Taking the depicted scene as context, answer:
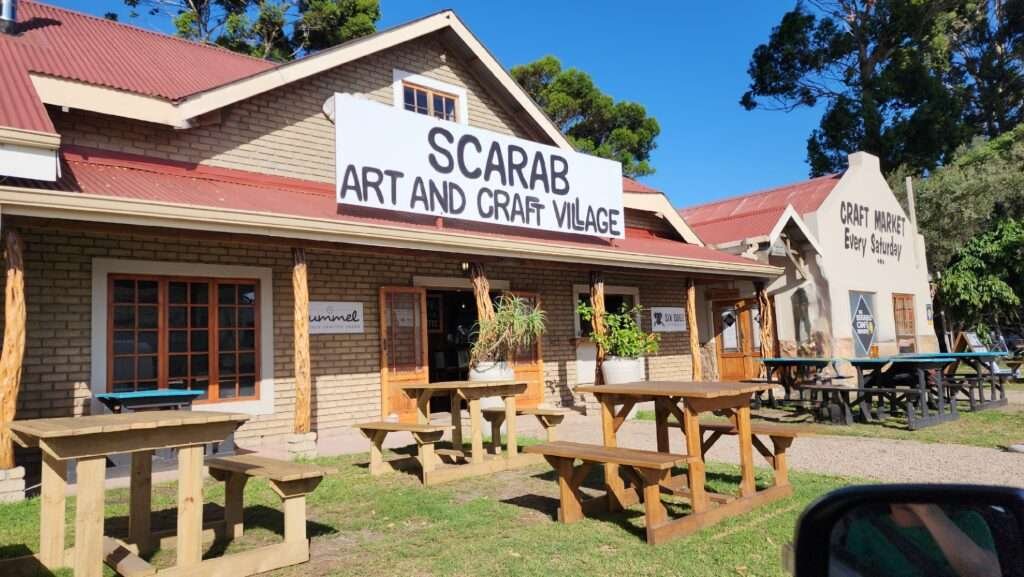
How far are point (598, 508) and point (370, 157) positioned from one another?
5.84m

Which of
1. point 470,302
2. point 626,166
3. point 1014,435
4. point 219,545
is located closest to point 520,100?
point 470,302

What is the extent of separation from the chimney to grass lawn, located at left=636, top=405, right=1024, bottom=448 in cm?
1210

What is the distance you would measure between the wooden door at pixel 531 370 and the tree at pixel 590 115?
18.5 metres

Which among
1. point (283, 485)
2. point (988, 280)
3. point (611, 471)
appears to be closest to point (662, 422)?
point (611, 471)

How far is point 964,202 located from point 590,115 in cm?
1492

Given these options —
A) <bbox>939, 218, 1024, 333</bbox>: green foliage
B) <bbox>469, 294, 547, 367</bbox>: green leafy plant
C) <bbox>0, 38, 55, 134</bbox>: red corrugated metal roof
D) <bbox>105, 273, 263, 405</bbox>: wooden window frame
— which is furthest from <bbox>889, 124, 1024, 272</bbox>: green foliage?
<bbox>0, 38, 55, 134</bbox>: red corrugated metal roof

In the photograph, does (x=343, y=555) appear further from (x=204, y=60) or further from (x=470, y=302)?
(x=204, y=60)

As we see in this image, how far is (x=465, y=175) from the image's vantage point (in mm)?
10125

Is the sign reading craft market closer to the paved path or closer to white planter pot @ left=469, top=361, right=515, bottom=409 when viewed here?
white planter pot @ left=469, top=361, right=515, bottom=409

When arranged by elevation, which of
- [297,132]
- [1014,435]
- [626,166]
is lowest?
[1014,435]

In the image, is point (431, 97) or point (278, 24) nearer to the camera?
point (431, 97)

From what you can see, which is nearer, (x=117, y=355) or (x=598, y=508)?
(x=598, y=508)

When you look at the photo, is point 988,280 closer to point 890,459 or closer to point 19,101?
point 890,459

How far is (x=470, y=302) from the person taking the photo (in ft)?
43.0
